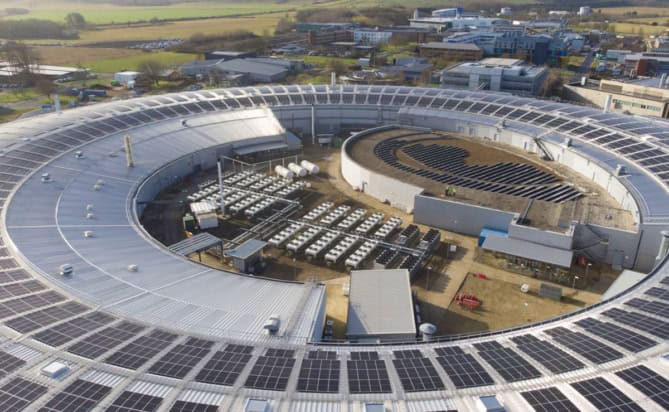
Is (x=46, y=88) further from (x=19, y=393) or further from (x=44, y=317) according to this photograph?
(x=19, y=393)

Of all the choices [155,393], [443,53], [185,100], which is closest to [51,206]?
[155,393]

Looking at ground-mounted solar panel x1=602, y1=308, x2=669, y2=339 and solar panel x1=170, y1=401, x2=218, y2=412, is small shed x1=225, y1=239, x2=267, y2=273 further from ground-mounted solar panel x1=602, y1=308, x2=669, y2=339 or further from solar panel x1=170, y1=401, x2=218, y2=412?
ground-mounted solar panel x1=602, y1=308, x2=669, y2=339

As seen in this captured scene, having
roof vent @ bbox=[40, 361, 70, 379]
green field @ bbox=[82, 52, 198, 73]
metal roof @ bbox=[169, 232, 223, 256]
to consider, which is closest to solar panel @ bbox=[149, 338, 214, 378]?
roof vent @ bbox=[40, 361, 70, 379]

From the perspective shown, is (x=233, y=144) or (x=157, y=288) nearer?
(x=157, y=288)

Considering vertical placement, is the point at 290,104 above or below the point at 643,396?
above

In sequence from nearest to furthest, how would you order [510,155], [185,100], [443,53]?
1. [510,155]
2. [185,100]
3. [443,53]

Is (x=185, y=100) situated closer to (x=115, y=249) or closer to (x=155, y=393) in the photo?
(x=115, y=249)

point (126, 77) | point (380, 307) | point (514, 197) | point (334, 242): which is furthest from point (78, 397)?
point (126, 77)
